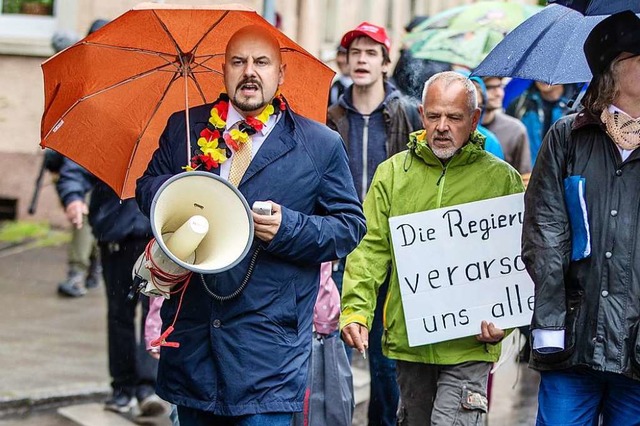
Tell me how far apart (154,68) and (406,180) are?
1.27 metres

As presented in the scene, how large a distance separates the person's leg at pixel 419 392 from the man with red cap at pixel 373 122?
37.7 inches

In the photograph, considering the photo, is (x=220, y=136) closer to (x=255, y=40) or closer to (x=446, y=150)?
(x=255, y=40)

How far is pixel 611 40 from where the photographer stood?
5086mm

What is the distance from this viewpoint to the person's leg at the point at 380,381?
7.17m

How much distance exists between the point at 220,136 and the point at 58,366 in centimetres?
449

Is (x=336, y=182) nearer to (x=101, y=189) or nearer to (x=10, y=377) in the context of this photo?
(x=101, y=189)

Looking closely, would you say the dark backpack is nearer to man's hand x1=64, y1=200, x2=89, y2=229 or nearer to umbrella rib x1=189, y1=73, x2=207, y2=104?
man's hand x1=64, y1=200, x2=89, y2=229

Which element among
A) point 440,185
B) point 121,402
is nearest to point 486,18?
point 121,402

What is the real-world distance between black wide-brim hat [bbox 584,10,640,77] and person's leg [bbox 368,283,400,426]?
2320mm

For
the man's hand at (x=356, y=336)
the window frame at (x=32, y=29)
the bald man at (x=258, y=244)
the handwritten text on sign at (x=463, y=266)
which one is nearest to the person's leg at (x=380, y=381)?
the handwritten text on sign at (x=463, y=266)

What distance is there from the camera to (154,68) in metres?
5.65

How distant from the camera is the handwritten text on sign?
6121 mm

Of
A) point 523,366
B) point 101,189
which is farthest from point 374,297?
point 523,366

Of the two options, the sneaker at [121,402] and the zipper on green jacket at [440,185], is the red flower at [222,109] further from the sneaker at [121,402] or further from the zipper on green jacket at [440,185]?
the sneaker at [121,402]
